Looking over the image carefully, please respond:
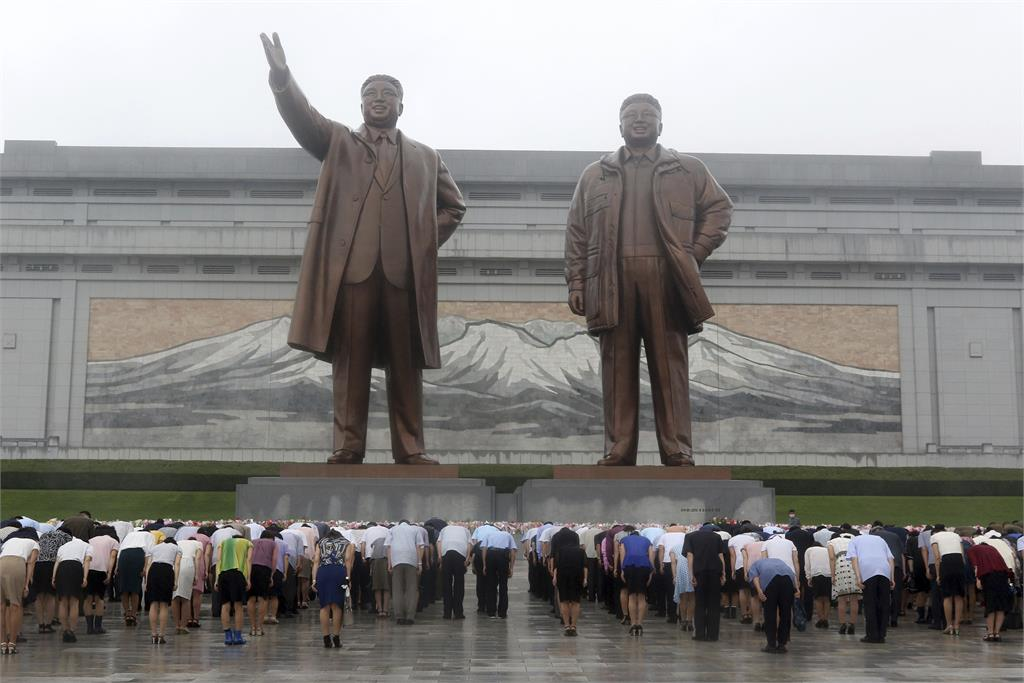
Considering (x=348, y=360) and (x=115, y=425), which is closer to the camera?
(x=348, y=360)

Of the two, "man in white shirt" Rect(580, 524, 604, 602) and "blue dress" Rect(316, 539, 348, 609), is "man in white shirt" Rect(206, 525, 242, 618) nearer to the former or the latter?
"blue dress" Rect(316, 539, 348, 609)

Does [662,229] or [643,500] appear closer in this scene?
[643,500]

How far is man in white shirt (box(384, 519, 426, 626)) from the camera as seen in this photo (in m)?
10.2

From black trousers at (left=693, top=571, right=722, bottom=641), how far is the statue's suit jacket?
464 centimetres

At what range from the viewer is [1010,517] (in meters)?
26.0

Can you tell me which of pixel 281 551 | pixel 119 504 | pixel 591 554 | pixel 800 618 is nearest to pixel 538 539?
pixel 591 554

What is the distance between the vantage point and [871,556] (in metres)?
9.58

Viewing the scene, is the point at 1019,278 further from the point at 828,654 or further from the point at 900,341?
the point at 828,654

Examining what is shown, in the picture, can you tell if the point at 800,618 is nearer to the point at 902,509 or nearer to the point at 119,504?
the point at 902,509

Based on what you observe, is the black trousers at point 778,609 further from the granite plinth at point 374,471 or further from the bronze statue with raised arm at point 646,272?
the granite plinth at point 374,471

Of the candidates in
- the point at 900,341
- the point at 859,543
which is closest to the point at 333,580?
the point at 859,543

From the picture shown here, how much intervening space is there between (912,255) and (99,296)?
26366 mm

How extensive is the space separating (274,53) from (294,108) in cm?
77

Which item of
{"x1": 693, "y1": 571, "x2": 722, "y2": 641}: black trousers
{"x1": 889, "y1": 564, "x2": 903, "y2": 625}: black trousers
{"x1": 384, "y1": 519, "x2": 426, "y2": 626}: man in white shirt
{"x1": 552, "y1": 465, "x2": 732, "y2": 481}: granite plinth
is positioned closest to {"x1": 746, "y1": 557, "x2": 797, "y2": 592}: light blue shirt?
{"x1": 693, "y1": 571, "x2": 722, "y2": 641}: black trousers
